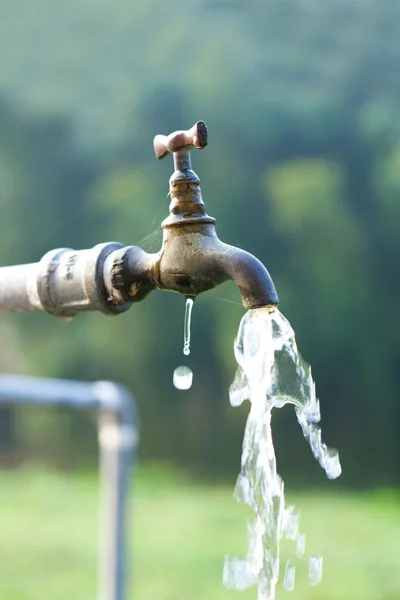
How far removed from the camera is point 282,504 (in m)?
0.97

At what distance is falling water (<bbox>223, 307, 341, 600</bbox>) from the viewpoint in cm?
90

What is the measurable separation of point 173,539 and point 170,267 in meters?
5.74

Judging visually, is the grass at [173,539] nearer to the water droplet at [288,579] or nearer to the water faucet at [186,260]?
the water droplet at [288,579]

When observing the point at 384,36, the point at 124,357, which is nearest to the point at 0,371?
the point at 124,357

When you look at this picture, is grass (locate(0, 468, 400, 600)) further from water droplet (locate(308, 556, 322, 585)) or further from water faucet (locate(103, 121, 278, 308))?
water faucet (locate(103, 121, 278, 308))

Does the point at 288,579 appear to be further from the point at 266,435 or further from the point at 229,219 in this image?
the point at 229,219

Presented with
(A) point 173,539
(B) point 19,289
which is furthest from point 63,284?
(A) point 173,539

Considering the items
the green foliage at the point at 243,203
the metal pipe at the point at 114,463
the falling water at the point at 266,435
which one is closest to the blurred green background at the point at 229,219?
the green foliage at the point at 243,203

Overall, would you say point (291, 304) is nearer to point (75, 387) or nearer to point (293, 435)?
point (293, 435)

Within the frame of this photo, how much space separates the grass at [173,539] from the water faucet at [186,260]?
4215 millimetres

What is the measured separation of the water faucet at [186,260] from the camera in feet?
2.57

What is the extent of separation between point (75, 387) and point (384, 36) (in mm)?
5916

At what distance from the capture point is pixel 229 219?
6.73 metres

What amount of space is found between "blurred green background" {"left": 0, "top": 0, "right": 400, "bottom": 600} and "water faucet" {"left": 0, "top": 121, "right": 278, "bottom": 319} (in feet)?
18.5
